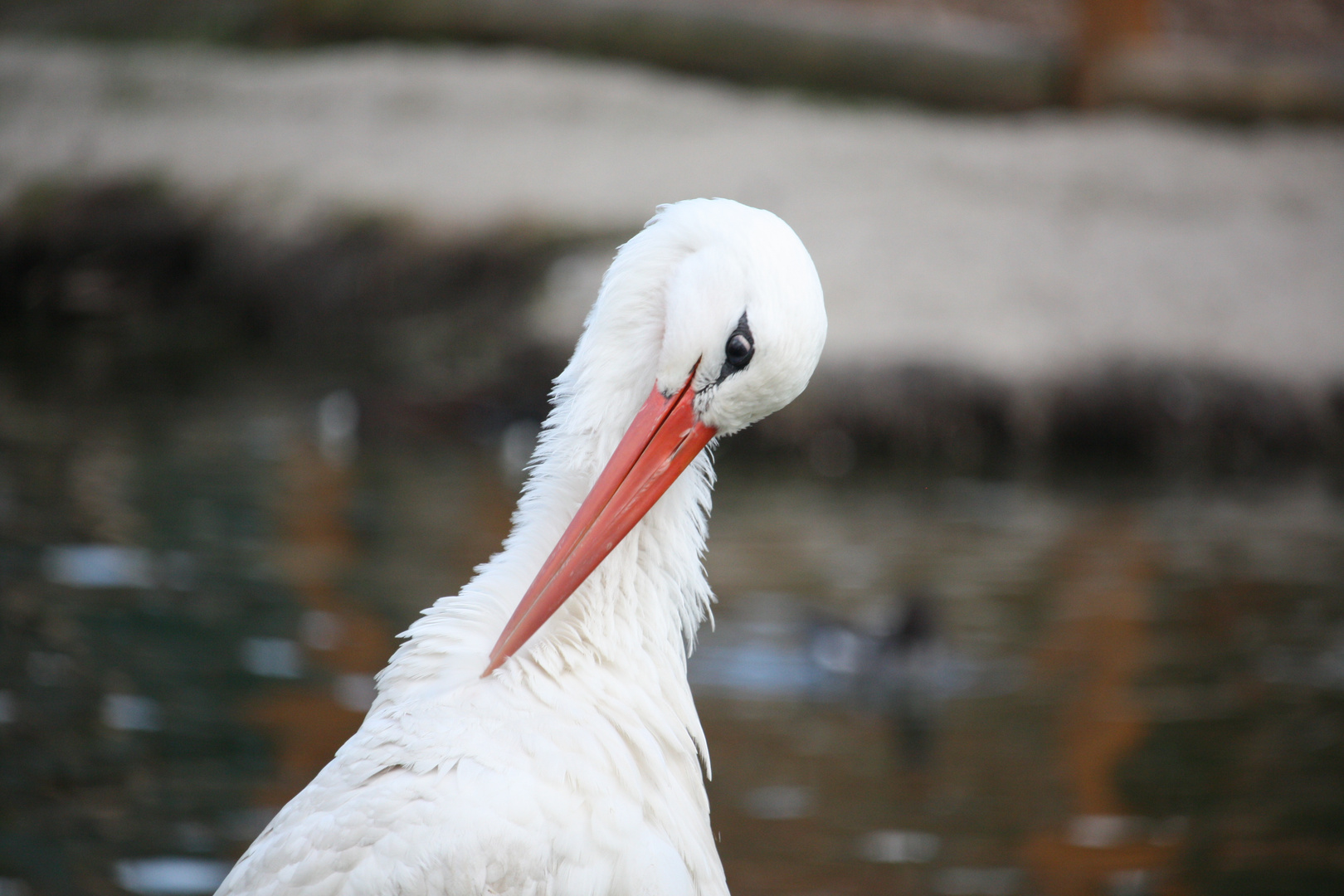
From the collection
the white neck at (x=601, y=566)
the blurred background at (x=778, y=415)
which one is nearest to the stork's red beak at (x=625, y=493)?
the white neck at (x=601, y=566)

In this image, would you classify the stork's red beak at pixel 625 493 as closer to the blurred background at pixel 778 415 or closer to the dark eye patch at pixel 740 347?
the dark eye patch at pixel 740 347

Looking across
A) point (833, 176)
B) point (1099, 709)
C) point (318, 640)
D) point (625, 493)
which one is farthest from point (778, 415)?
point (625, 493)

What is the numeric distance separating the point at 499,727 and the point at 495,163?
10.6 m

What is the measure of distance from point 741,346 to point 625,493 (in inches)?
12.9

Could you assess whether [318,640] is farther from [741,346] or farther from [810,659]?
[741,346]

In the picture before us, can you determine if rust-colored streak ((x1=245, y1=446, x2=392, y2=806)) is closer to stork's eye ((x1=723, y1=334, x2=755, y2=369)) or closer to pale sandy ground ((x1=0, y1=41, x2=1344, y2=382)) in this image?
stork's eye ((x1=723, y1=334, x2=755, y2=369))

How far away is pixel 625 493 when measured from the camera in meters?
2.81

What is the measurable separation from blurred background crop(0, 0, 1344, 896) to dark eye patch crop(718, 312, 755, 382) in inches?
90.7

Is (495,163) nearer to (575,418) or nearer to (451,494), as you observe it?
(451,494)

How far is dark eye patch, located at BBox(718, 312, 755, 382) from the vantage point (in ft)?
8.86

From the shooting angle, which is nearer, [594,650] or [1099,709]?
[594,650]

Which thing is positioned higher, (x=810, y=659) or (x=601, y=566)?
(x=810, y=659)

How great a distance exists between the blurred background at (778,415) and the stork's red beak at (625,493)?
6.84 ft

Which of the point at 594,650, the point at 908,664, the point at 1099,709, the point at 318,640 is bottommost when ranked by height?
the point at 594,650
